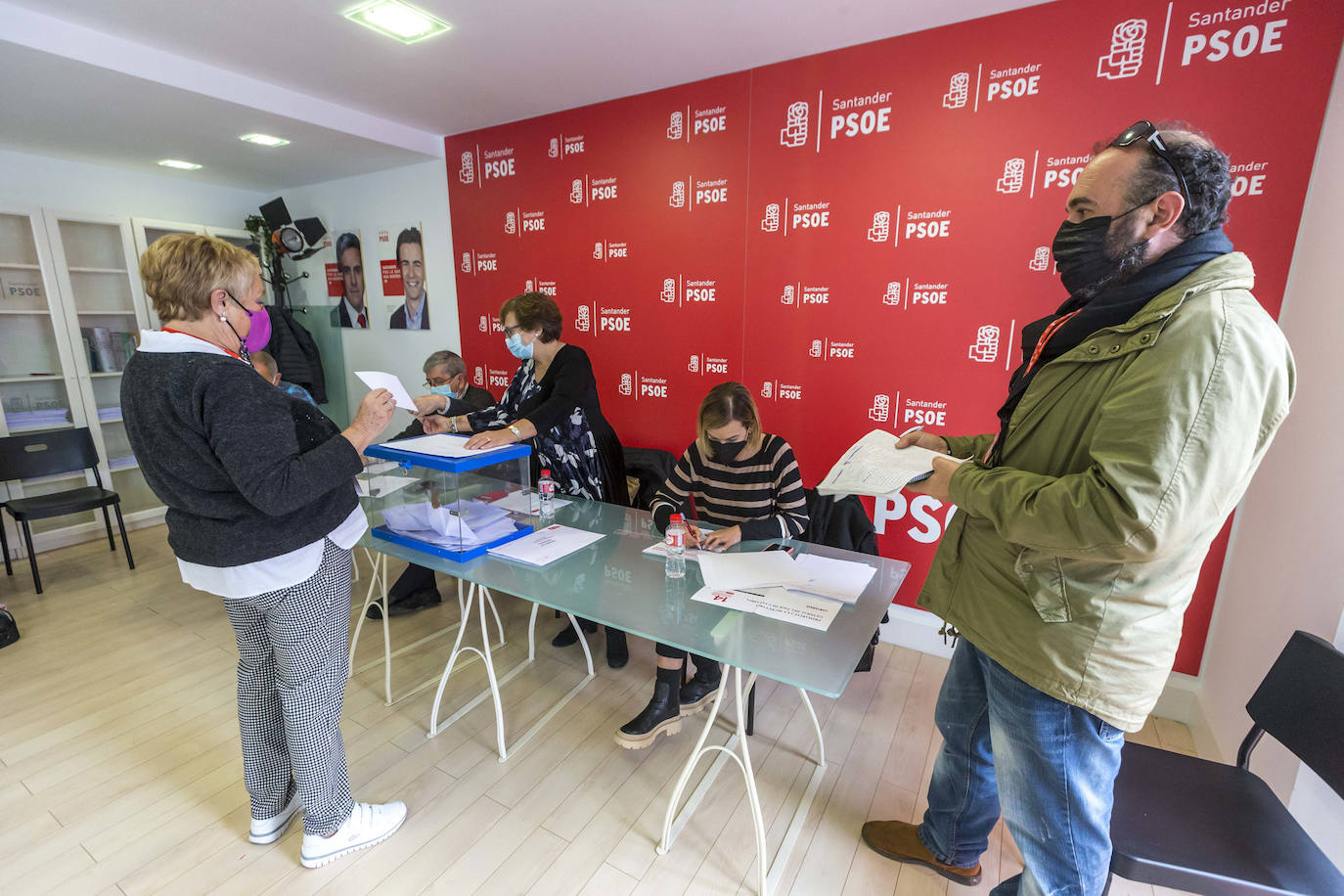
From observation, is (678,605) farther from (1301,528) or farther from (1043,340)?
(1301,528)

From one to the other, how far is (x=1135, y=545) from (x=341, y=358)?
5.42m

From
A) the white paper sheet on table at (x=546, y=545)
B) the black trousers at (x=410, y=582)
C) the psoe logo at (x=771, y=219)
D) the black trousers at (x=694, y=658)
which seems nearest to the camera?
the white paper sheet on table at (x=546, y=545)

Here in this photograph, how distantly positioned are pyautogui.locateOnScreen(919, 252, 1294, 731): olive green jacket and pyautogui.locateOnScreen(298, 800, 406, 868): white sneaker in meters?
1.76

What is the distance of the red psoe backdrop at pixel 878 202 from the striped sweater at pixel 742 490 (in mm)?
854

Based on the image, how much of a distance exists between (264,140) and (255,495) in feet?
11.1

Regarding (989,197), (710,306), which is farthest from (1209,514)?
(710,306)

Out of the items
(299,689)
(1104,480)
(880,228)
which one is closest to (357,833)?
(299,689)

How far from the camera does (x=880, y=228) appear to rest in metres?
2.60

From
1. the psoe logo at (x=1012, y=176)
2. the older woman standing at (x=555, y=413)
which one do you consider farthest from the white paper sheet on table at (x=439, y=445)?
the psoe logo at (x=1012, y=176)

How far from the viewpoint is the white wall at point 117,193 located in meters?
3.86

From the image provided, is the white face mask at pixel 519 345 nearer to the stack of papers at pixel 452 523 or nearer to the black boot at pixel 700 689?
the stack of papers at pixel 452 523

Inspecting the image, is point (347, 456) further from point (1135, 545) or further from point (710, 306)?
point (710, 306)

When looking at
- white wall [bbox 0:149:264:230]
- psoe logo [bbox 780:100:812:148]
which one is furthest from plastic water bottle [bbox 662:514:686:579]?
white wall [bbox 0:149:264:230]

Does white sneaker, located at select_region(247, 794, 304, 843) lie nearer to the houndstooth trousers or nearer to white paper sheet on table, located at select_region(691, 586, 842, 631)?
the houndstooth trousers
